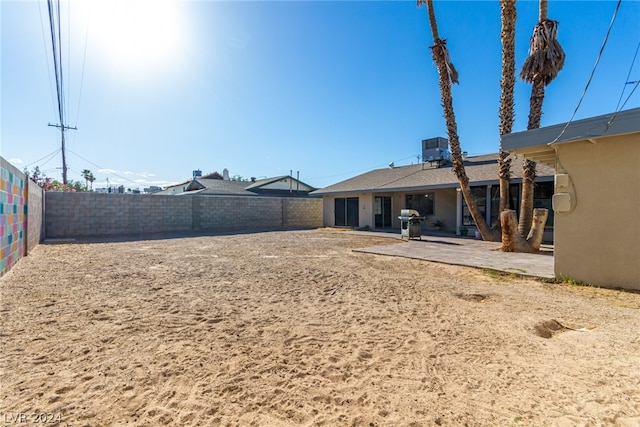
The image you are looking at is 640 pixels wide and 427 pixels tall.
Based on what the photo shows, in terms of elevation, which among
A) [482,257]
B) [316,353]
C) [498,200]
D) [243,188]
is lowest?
[316,353]

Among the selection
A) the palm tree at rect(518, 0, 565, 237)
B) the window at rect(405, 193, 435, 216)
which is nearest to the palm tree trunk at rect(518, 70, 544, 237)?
the palm tree at rect(518, 0, 565, 237)

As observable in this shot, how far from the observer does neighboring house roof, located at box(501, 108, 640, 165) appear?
4.88 meters

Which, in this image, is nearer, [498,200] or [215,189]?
[498,200]

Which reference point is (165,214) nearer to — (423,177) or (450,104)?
(423,177)

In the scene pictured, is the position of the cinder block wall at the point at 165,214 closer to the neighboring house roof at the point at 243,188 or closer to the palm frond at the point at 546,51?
the neighboring house roof at the point at 243,188

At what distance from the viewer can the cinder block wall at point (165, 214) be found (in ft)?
44.7

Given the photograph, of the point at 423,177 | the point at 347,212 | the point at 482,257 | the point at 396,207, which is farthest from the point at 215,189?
the point at 482,257

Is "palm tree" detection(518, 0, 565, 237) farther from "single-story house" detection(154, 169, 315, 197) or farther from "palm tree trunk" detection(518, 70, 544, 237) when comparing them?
"single-story house" detection(154, 169, 315, 197)

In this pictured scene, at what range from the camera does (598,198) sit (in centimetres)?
530

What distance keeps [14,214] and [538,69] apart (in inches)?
566

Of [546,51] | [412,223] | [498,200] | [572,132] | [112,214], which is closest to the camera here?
[572,132]

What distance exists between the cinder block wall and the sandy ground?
32.0 feet

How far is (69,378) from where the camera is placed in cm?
240

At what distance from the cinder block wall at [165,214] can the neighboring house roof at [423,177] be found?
287 centimetres
